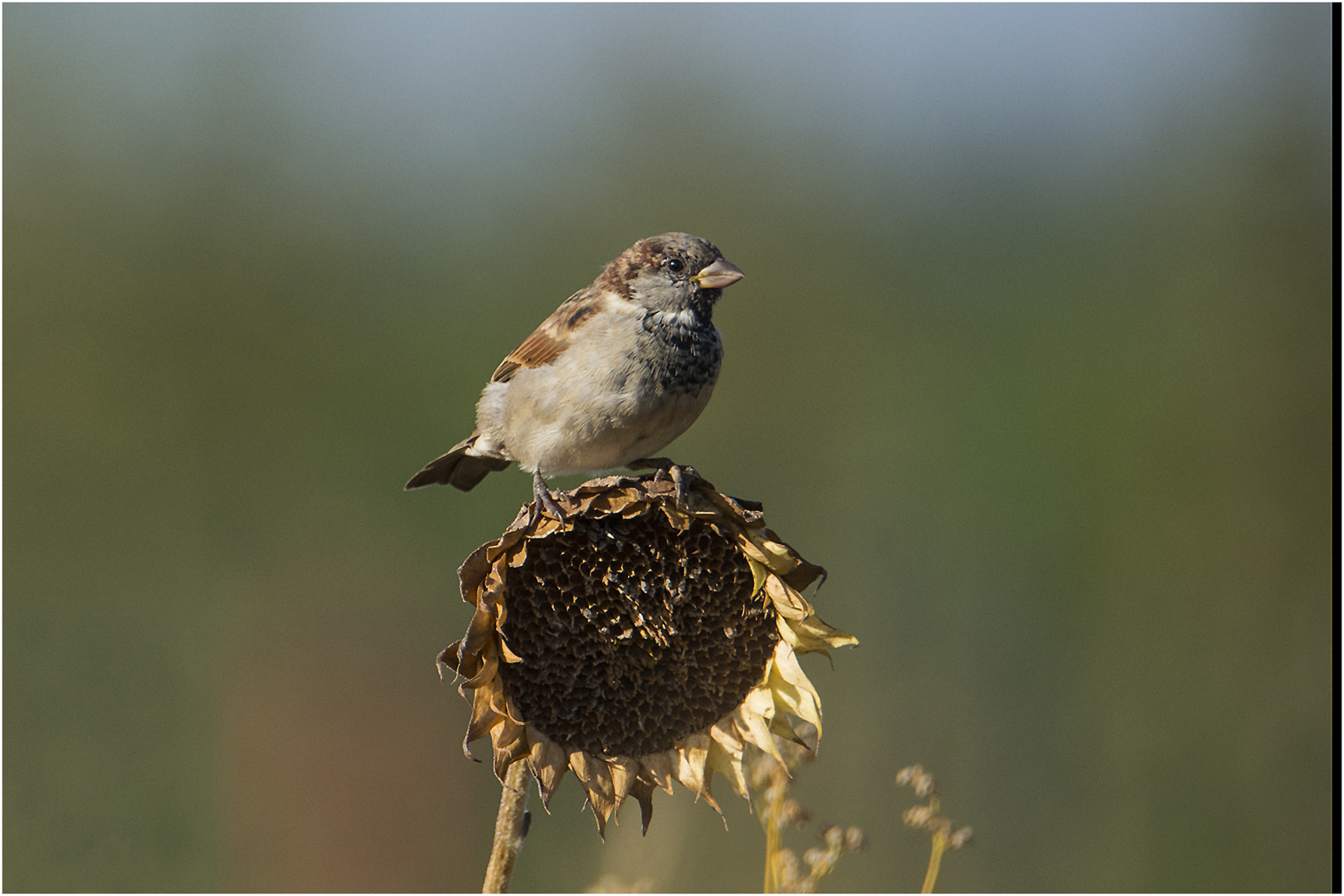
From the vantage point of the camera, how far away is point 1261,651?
216 inches

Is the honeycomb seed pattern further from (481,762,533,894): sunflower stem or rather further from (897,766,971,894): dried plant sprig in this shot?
(897,766,971,894): dried plant sprig

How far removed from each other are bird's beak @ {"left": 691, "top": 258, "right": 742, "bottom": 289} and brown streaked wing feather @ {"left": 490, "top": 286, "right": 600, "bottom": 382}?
14.0 inches

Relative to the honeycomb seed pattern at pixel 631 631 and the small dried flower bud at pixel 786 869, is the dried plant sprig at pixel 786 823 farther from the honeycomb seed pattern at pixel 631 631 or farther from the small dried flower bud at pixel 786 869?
the honeycomb seed pattern at pixel 631 631

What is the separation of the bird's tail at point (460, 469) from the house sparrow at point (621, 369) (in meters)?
0.19

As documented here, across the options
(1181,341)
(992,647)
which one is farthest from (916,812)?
(1181,341)

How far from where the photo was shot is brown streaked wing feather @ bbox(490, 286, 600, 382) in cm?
331

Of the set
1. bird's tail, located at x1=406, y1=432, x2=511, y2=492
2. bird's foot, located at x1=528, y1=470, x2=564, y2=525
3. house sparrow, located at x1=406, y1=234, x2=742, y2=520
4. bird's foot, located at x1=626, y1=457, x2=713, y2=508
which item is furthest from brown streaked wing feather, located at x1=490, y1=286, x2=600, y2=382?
bird's foot, located at x1=626, y1=457, x2=713, y2=508

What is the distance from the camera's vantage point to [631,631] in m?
2.27

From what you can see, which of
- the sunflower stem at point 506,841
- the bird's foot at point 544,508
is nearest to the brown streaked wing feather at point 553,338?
the bird's foot at point 544,508

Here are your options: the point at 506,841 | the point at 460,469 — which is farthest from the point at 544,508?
the point at 460,469

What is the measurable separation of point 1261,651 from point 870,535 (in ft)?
6.79

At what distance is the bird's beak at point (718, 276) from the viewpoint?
3.08 m

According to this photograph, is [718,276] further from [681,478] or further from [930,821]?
[930,821]

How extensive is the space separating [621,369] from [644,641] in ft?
3.21
